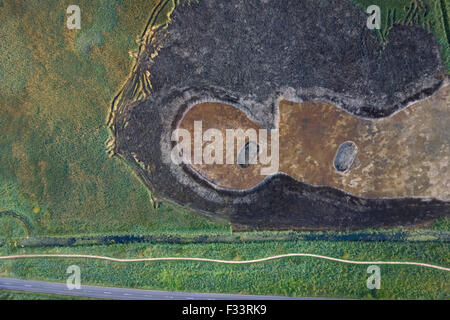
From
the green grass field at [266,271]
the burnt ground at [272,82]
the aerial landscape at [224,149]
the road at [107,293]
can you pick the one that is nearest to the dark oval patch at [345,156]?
the aerial landscape at [224,149]

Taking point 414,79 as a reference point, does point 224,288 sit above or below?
below

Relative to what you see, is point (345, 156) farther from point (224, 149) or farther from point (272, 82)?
point (224, 149)

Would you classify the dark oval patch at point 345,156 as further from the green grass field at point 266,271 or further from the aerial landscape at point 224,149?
the green grass field at point 266,271

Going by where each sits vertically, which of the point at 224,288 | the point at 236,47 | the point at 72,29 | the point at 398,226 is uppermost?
the point at 72,29

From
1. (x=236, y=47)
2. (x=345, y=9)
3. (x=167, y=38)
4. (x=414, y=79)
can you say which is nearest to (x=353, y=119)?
(x=414, y=79)

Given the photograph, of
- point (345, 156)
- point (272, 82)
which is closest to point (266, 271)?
point (345, 156)

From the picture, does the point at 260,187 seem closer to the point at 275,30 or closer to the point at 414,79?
the point at 275,30
